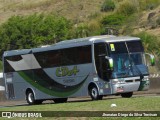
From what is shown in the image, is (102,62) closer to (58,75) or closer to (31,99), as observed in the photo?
(58,75)

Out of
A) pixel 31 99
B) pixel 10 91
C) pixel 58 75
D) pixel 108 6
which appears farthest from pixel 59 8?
pixel 58 75

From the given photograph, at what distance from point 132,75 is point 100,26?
47042 millimetres

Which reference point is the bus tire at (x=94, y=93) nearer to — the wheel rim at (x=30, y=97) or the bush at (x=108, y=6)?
the wheel rim at (x=30, y=97)

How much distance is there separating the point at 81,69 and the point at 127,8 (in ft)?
167

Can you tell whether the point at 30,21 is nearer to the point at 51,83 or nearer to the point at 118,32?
the point at 118,32

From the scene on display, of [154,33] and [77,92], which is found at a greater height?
[154,33]

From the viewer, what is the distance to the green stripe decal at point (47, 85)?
3284 cm

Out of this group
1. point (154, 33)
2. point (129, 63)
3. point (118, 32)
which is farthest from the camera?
point (118, 32)

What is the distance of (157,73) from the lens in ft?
125


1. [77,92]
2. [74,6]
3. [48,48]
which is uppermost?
[74,6]

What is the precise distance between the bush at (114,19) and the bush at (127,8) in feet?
7.58

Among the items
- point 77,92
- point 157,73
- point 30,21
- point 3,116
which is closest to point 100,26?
point 30,21

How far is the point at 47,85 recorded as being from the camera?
34344 mm

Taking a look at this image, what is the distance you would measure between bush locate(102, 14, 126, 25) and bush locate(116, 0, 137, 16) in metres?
2.31
